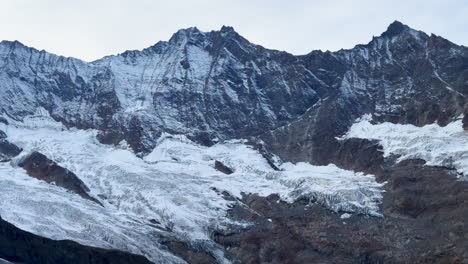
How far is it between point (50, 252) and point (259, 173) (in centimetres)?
5163

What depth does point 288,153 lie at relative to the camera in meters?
171

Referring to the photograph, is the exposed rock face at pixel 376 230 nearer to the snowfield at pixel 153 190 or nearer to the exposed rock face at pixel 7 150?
the snowfield at pixel 153 190

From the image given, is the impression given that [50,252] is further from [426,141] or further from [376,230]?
[426,141]

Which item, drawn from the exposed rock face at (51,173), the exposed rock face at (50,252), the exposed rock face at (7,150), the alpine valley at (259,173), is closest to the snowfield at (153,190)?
the alpine valley at (259,173)

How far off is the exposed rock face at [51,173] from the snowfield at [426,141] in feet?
169

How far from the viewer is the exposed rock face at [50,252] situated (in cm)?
11594

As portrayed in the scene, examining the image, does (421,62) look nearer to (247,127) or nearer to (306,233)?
(247,127)

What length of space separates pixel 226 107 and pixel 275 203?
56.1 meters

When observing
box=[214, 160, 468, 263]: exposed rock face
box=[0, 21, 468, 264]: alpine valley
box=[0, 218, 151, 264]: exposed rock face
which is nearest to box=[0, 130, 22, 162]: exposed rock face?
box=[0, 21, 468, 264]: alpine valley

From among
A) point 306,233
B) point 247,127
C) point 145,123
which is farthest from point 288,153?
point 306,233

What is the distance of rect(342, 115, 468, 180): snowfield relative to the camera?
140m

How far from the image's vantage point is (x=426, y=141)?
149875mm

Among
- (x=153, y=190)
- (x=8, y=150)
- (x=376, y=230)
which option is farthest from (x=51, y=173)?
(x=376, y=230)

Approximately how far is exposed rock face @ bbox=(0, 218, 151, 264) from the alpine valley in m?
0.18
